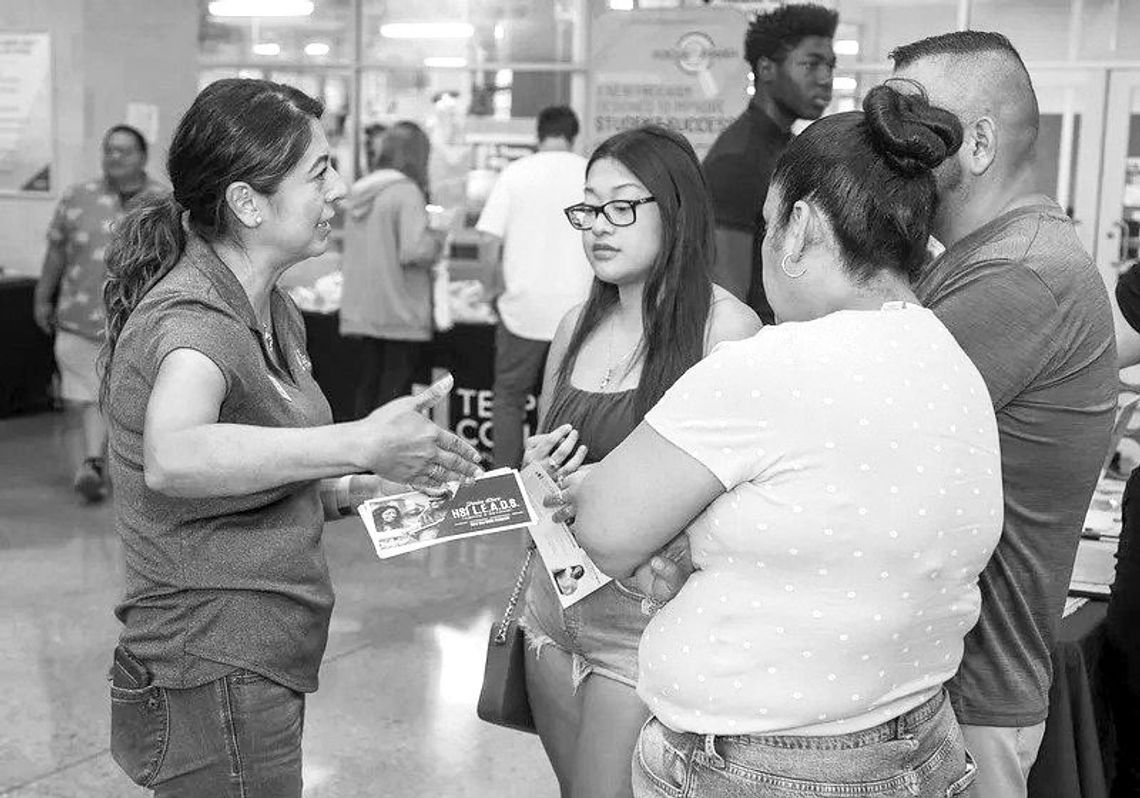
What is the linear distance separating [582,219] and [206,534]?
0.99 m

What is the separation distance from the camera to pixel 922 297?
1.99 metres

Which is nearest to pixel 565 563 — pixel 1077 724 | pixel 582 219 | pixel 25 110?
pixel 582 219

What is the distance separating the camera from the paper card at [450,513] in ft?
6.94

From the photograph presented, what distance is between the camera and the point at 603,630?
7.93ft

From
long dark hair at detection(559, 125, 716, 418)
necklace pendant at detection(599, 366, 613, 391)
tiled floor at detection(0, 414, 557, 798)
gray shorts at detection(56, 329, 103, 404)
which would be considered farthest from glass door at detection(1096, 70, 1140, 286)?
necklace pendant at detection(599, 366, 613, 391)

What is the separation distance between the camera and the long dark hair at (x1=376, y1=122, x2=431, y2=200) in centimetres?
739

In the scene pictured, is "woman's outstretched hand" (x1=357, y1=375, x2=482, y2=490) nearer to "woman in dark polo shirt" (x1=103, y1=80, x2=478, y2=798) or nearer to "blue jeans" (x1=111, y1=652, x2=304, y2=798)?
"woman in dark polo shirt" (x1=103, y1=80, x2=478, y2=798)

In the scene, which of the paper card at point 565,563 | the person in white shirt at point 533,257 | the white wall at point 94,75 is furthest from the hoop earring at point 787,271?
the white wall at point 94,75

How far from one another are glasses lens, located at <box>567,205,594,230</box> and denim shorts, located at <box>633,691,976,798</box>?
3.94 feet

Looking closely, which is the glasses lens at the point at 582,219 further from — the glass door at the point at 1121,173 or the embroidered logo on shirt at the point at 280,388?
the glass door at the point at 1121,173

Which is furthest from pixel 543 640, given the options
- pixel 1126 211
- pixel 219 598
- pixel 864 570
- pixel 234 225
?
pixel 1126 211

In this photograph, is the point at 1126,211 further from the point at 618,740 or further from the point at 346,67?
the point at 618,740

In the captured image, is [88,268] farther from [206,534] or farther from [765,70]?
[206,534]

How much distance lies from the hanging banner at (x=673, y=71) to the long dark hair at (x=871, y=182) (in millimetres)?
5787
